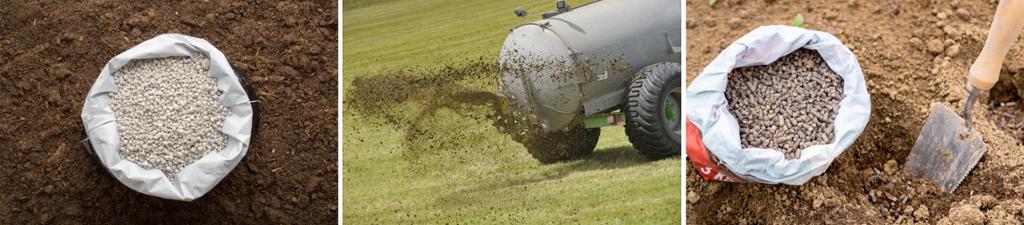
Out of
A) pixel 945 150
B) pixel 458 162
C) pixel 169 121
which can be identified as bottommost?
pixel 945 150

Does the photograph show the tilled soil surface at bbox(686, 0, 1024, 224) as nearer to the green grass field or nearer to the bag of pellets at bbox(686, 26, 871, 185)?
the bag of pellets at bbox(686, 26, 871, 185)

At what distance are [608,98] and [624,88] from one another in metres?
0.05

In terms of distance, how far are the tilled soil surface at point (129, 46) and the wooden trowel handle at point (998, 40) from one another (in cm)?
189

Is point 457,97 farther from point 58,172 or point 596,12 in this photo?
point 58,172

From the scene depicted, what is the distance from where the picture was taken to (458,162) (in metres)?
2.63

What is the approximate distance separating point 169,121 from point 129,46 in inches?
18.1

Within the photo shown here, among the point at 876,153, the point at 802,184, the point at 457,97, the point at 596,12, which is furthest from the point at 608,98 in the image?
the point at 876,153

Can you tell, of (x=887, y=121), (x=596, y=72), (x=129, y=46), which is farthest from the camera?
(x=129, y=46)

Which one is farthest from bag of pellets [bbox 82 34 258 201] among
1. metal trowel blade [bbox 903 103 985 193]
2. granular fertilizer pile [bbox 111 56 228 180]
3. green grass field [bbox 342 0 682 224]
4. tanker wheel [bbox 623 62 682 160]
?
metal trowel blade [bbox 903 103 985 193]

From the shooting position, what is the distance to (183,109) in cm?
281

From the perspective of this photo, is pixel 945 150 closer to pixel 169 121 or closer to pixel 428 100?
pixel 428 100

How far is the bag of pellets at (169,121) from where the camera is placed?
2809mm

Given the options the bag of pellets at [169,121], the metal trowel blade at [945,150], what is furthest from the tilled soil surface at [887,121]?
the bag of pellets at [169,121]

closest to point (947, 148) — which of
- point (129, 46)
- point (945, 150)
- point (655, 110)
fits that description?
point (945, 150)
